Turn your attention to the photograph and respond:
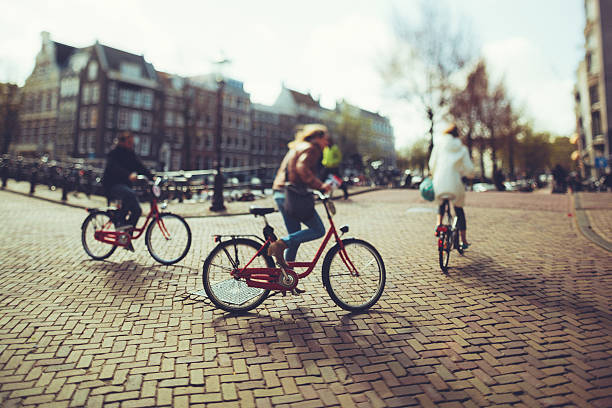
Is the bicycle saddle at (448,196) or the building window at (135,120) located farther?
the building window at (135,120)

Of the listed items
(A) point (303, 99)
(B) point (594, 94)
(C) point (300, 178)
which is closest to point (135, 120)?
(A) point (303, 99)

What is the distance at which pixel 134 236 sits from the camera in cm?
630

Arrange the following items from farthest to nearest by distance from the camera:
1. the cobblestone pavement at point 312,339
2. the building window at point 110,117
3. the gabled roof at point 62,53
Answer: the gabled roof at point 62,53 → the building window at point 110,117 → the cobblestone pavement at point 312,339

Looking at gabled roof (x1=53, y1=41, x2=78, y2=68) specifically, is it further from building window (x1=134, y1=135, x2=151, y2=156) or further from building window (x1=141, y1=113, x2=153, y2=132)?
building window (x1=134, y1=135, x2=151, y2=156)

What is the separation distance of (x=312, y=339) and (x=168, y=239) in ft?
11.4

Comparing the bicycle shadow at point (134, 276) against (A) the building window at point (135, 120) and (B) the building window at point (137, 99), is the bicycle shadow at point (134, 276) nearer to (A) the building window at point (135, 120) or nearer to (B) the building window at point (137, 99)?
(A) the building window at point (135, 120)

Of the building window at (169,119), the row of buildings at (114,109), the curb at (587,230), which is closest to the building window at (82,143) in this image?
the row of buildings at (114,109)

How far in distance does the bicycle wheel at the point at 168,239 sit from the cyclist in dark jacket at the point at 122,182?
42 cm

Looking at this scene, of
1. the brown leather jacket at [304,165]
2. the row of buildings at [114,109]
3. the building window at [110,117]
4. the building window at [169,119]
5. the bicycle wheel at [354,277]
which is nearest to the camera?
the brown leather jacket at [304,165]

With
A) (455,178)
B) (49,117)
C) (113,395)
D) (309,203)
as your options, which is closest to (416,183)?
(455,178)

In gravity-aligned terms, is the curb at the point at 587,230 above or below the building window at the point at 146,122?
below

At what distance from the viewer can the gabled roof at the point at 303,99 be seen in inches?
3083

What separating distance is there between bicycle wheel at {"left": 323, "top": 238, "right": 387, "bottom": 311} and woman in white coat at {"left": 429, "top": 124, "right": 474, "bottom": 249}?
227cm

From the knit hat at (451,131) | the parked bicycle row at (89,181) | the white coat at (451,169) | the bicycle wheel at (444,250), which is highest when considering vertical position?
the parked bicycle row at (89,181)
